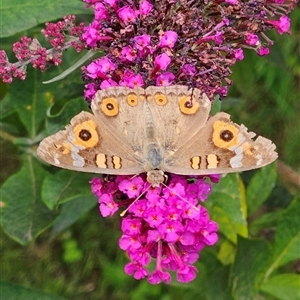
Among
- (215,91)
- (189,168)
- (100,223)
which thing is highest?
(215,91)

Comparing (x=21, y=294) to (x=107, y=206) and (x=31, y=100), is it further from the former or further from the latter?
(x=31, y=100)

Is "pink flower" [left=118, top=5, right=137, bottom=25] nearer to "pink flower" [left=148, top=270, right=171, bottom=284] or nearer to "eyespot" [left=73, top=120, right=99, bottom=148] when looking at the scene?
"eyespot" [left=73, top=120, right=99, bottom=148]

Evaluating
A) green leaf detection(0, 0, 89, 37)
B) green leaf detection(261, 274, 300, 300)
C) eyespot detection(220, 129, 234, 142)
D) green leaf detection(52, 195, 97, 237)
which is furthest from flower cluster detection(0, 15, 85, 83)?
green leaf detection(261, 274, 300, 300)

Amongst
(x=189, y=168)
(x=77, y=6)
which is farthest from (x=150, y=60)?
(x=77, y=6)

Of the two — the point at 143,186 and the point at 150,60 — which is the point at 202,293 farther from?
the point at 150,60

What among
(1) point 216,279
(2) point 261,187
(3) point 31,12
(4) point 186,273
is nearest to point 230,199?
(2) point 261,187

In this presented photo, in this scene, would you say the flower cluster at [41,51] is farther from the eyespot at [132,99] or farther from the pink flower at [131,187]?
the pink flower at [131,187]

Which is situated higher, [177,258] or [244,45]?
[244,45]
